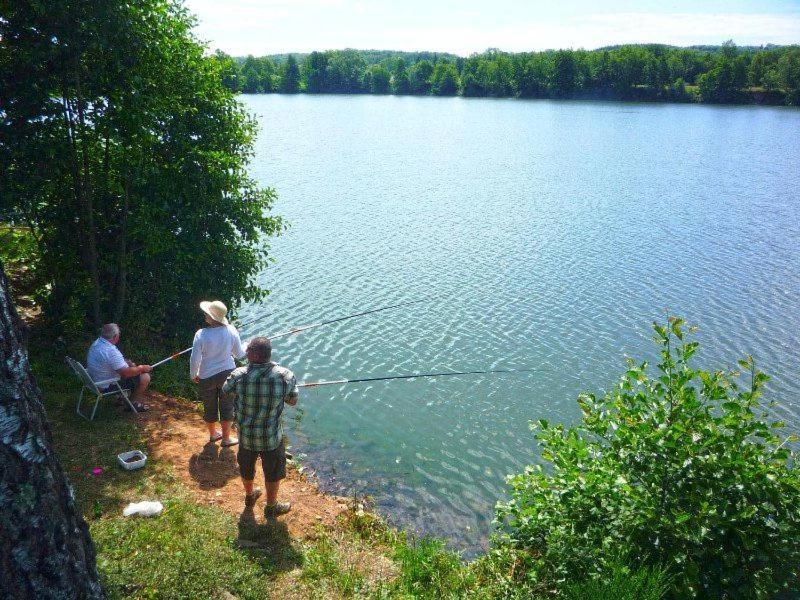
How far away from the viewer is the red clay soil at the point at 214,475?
295 inches

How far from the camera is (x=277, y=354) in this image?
14297 millimetres

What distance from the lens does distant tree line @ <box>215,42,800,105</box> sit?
104 meters

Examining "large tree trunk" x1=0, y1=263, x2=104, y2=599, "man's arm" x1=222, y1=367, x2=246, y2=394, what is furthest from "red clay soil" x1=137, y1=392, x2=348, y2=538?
"large tree trunk" x1=0, y1=263, x2=104, y2=599

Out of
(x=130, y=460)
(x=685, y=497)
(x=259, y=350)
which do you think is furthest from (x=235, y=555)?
(x=685, y=497)

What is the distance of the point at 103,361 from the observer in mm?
8703

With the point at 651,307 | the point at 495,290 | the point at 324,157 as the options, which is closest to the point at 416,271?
the point at 495,290

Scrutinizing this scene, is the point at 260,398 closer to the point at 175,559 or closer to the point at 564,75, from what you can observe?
the point at 175,559

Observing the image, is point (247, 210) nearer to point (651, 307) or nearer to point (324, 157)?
point (651, 307)

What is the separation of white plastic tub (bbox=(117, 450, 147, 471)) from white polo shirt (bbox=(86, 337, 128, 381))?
1292mm

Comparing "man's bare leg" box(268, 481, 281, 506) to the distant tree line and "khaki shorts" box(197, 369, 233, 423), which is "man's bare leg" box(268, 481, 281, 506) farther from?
the distant tree line

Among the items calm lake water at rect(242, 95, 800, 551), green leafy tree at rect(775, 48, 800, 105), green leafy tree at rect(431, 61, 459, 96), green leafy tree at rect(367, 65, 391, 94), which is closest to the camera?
calm lake water at rect(242, 95, 800, 551)

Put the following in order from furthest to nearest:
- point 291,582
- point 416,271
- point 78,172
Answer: point 416,271 → point 78,172 → point 291,582

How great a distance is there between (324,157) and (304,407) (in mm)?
32110

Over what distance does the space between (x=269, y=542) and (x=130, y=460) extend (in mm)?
2296
